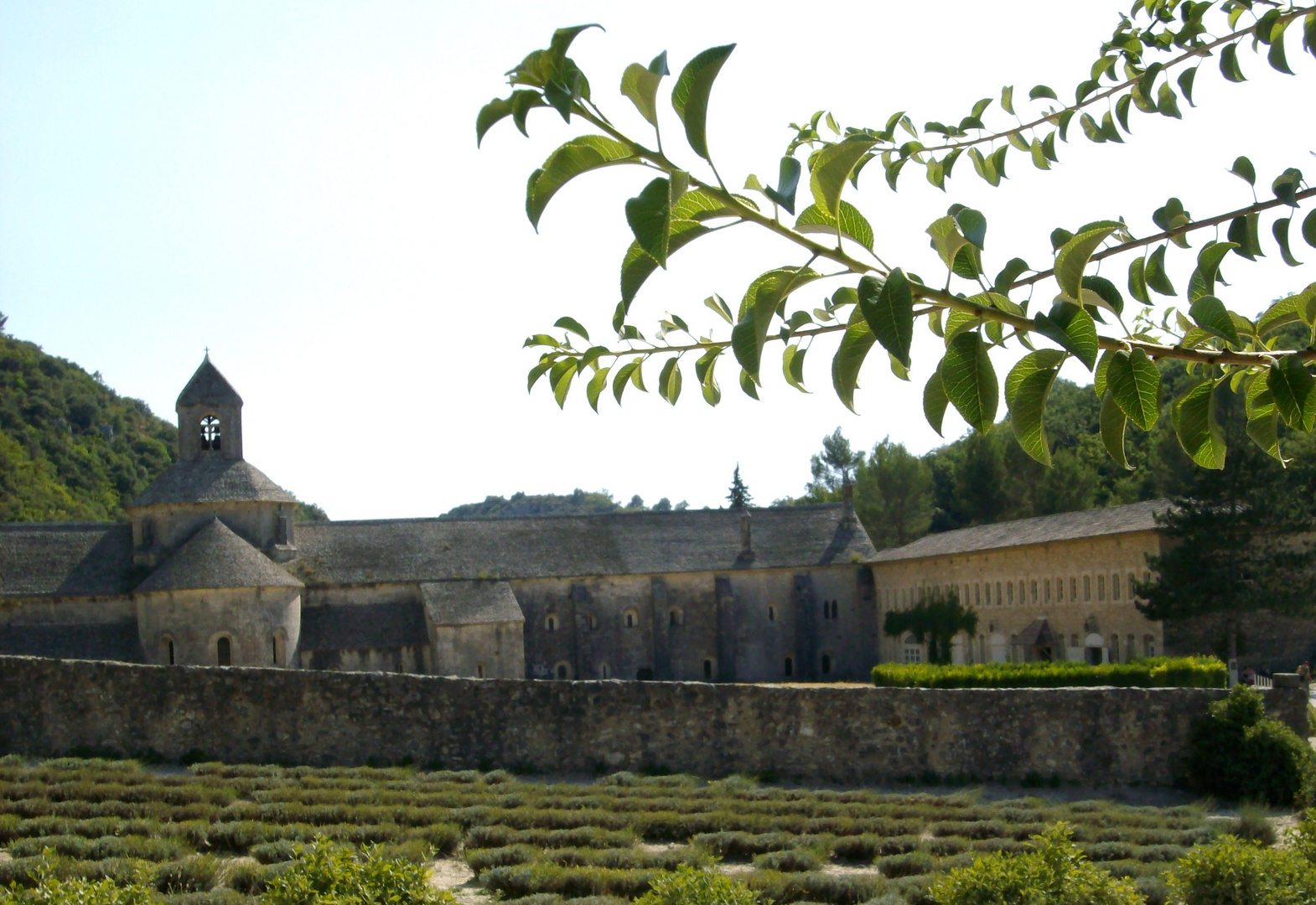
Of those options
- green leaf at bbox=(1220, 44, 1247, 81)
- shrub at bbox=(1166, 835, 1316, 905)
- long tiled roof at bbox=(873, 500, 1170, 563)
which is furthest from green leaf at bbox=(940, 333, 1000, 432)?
long tiled roof at bbox=(873, 500, 1170, 563)

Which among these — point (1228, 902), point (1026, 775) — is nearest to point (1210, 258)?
point (1228, 902)

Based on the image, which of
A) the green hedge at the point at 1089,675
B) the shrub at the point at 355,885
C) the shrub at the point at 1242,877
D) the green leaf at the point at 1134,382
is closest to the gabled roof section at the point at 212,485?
the green hedge at the point at 1089,675

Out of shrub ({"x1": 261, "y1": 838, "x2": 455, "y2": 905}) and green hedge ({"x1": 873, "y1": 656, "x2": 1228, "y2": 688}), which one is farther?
green hedge ({"x1": 873, "y1": 656, "x2": 1228, "y2": 688})

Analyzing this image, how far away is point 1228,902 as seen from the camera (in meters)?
9.69

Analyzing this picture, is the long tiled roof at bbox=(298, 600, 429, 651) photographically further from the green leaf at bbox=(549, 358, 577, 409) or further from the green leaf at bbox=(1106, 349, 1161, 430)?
the green leaf at bbox=(1106, 349, 1161, 430)

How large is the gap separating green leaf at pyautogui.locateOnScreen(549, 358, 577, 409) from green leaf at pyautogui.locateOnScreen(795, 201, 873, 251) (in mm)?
1099

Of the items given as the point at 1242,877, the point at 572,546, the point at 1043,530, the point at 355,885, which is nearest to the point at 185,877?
the point at 355,885

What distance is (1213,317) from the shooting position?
270cm

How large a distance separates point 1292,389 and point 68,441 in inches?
3774

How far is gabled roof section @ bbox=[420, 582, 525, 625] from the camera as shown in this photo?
40938mm

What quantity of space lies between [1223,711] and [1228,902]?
475 inches

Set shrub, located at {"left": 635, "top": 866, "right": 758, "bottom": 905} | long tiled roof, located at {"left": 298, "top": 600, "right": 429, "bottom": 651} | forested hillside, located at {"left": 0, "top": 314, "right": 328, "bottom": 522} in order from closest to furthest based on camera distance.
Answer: shrub, located at {"left": 635, "top": 866, "right": 758, "bottom": 905} < long tiled roof, located at {"left": 298, "top": 600, "right": 429, "bottom": 651} < forested hillside, located at {"left": 0, "top": 314, "right": 328, "bottom": 522}

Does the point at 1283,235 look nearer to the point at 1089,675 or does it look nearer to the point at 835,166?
the point at 835,166

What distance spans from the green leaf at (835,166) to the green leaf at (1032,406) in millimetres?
560
